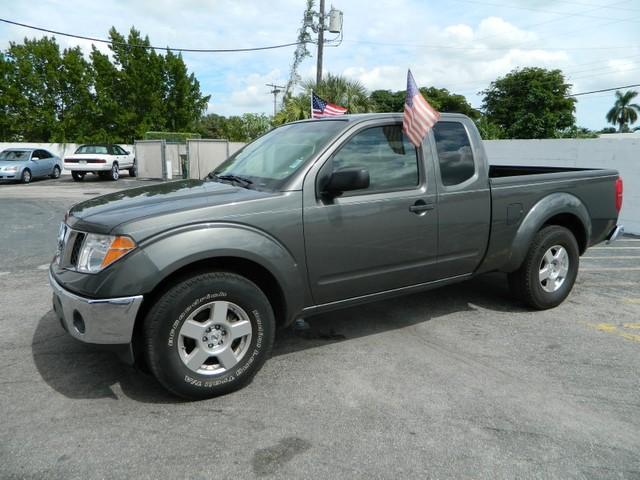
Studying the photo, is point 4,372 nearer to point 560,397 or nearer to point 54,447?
point 54,447

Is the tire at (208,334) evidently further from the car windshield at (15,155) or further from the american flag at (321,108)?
the car windshield at (15,155)

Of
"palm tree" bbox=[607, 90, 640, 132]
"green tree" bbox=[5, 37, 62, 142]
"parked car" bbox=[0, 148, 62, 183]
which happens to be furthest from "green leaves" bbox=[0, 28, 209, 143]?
"palm tree" bbox=[607, 90, 640, 132]

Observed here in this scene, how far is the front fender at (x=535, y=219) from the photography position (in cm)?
455

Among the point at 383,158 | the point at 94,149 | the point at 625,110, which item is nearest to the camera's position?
the point at 383,158

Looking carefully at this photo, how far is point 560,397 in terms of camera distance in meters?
3.22

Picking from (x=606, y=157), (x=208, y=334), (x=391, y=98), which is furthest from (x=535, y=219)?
(x=391, y=98)

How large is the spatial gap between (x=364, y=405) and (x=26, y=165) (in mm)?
21999

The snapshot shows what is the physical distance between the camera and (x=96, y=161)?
2123 centimetres

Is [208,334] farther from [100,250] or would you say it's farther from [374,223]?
[374,223]

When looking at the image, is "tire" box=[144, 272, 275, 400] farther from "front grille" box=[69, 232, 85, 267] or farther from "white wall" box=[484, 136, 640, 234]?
"white wall" box=[484, 136, 640, 234]

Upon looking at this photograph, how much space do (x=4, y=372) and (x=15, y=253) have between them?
4.55 m

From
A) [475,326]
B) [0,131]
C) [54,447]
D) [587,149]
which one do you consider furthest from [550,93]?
[54,447]

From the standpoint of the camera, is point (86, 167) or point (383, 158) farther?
point (86, 167)

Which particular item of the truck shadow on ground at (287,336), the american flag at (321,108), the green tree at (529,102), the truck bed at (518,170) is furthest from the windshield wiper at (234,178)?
the green tree at (529,102)
